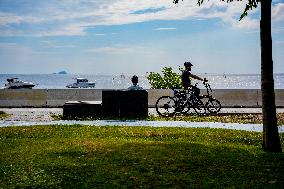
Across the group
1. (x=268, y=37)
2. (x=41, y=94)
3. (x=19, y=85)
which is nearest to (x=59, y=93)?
(x=41, y=94)

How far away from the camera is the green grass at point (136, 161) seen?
285 inches

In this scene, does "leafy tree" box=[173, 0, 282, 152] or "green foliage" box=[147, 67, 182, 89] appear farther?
"green foliage" box=[147, 67, 182, 89]

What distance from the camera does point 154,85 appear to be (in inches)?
1248

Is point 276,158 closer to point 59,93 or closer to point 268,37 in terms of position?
point 268,37

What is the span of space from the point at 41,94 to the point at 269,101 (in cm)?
1931

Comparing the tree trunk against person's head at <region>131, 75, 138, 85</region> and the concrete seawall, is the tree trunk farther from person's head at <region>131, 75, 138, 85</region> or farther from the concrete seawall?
the concrete seawall

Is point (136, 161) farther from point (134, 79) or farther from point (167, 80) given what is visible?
point (167, 80)

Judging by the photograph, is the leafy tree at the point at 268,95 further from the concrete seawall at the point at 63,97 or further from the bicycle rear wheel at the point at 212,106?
the concrete seawall at the point at 63,97

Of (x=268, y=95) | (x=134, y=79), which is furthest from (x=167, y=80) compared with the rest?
(x=268, y=95)

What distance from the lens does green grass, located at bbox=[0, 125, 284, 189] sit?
724cm

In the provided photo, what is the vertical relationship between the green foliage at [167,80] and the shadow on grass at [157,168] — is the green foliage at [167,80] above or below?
above

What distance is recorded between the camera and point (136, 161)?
873 cm

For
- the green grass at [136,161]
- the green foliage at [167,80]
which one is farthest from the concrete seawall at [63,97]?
the green grass at [136,161]

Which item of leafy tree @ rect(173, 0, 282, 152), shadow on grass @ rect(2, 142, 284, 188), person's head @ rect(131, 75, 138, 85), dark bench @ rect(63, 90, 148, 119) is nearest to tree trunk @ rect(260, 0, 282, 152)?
leafy tree @ rect(173, 0, 282, 152)
